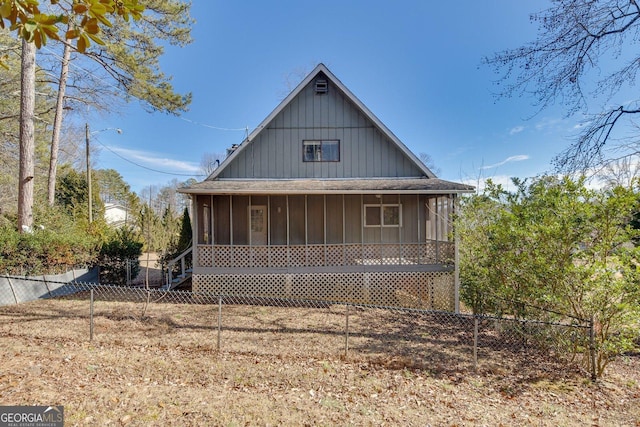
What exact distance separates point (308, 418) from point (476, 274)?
275 inches

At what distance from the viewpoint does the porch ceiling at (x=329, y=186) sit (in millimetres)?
10070

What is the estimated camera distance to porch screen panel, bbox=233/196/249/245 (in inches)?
495

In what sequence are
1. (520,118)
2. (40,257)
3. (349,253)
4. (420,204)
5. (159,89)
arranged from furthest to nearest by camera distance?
(159,89) → (420,204) → (349,253) → (40,257) → (520,118)

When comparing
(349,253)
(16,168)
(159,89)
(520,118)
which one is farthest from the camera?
(16,168)

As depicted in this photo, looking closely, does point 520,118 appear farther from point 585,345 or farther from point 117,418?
point 117,418

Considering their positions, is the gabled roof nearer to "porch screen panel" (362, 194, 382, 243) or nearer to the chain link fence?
"porch screen panel" (362, 194, 382, 243)

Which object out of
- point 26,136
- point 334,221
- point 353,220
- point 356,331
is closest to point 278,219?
point 334,221

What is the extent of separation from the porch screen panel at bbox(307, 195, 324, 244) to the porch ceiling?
3.02 feet

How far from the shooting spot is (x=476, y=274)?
904 centimetres

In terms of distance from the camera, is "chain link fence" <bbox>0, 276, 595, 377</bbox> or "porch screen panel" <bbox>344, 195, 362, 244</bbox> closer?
"chain link fence" <bbox>0, 276, 595, 377</bbox>

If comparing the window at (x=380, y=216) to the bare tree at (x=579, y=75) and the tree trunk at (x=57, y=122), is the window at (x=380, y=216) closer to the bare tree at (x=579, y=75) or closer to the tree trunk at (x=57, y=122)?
the bare tree at (x=579, y=75)

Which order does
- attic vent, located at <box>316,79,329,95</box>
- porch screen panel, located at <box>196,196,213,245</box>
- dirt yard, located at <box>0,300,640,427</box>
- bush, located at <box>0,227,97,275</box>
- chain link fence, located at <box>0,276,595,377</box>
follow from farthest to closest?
porch screen panel, located at <box>196,196,213,245</box>
attic vent, located at <box>316,79,329,95</box>
bush, located at <box>0,227,97,275</box>
chain link fence, located at <box>0,276,595,377</box>
dirt yard, located at <box>0,300,640,427</box>

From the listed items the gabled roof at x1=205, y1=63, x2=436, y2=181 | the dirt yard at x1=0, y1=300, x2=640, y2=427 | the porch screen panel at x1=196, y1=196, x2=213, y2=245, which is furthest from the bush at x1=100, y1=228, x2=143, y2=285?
the gabled roof at x1=205, y1=63, x2=436, y2=181

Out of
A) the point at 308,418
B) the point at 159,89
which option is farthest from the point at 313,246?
the point at 159,89
